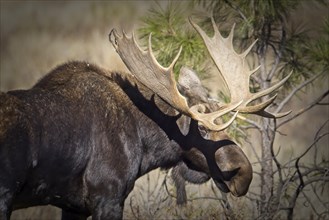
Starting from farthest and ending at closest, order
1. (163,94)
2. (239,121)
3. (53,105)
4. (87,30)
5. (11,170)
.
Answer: (87,30) < (239,121) < (163,94) < (53,105) < (11,170)

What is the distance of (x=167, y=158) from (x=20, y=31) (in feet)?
13.3

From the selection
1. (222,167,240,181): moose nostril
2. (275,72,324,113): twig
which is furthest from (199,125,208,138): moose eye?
(275,72,324,113): twig

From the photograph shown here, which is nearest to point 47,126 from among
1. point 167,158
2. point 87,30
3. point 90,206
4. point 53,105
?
point 53,105

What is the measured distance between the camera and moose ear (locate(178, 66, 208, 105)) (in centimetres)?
695

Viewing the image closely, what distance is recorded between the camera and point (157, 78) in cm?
659

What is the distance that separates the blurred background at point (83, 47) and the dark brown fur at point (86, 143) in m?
1.80

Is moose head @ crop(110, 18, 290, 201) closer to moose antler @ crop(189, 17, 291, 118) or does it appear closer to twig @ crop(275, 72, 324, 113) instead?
moose antler @ crop(189, 17, 291, 118)

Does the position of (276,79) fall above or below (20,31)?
below

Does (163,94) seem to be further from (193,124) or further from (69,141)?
(69,141)

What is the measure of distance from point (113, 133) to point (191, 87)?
0.81 meters

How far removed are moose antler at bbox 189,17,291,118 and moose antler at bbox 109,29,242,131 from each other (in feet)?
0.49

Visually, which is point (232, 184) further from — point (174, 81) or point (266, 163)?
point (266, 163)

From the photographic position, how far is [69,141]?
619cm

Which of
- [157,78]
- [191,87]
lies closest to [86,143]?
[157,78]
